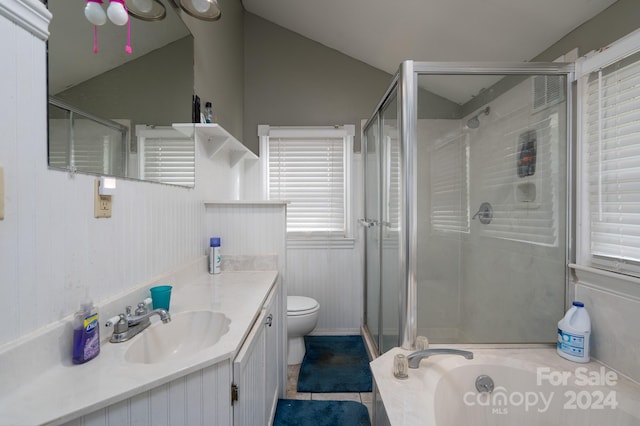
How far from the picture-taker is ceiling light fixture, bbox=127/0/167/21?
118 cm

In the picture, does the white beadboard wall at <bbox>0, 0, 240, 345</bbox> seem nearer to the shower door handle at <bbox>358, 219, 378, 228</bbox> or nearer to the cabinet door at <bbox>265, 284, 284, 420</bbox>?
the cabinet door at <bbox>265, 284, 284, 420</bbox>

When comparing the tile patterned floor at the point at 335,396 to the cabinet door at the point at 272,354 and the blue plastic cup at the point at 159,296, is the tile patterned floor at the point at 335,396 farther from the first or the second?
the blue plastic cup at the point at 159,296

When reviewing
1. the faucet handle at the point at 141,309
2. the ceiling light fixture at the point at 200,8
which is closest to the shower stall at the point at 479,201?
the ceiling light fixture at the point at 200,8

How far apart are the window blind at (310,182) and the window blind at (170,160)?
112 cm

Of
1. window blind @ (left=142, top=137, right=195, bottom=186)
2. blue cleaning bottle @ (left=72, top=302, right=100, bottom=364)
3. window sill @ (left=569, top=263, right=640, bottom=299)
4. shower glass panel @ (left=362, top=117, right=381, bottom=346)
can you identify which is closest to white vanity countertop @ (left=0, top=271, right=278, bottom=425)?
blue cleaning bottle @ (left=72, top=302, right=100, bottom=364)

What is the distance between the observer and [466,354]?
3.94 feet

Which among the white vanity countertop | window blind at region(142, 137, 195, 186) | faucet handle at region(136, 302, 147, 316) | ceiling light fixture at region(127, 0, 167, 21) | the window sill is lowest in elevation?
the white vanity countertop

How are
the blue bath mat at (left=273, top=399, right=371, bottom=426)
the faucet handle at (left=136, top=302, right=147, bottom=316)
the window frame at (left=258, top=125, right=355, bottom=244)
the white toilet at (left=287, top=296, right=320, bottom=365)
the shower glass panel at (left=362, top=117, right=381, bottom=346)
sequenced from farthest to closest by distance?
the window frame at (left=258, top=125, right=355, bottom=244)
the shower glass panel at (left=362, top=117, right=381, bottom=346)
the white toilet at (left=287, top=296, right=320, bottom=365)
the blue bath mat at (left=273, top=399, right=371, bottom=426)
the faucet handle at (left=136, top=302, right=147, bottom=316)

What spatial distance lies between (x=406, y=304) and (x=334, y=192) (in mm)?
1474

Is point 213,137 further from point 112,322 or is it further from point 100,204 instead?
point 112,322

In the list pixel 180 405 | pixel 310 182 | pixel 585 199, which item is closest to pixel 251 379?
pixel 180 405

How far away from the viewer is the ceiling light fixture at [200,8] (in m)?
Answer: 1.43

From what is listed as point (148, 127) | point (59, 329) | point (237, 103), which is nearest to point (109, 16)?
point (148, 127)

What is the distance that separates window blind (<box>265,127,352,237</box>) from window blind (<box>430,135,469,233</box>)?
3.86 ft
